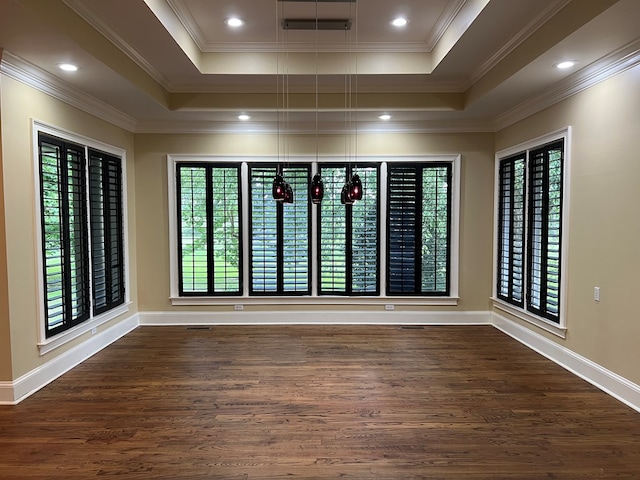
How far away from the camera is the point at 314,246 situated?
558cm

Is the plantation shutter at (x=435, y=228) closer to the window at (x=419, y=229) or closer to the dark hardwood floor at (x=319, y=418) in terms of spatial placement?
the window at (x=419, y=229)

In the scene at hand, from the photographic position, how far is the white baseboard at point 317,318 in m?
5.57

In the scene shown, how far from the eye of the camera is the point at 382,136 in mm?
5477

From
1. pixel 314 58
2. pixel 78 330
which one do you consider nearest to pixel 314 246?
pixel 314 58

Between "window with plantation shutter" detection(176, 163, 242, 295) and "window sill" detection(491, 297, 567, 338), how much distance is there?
368 centimetres

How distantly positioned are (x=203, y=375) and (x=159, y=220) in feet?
8.60

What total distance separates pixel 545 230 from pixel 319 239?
2834 mm

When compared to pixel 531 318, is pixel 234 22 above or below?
above

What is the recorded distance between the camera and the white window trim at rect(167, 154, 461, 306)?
5.47 metres

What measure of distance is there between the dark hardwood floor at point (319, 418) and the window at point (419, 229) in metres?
1.26

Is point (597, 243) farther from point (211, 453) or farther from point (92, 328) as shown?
point (92, 328)

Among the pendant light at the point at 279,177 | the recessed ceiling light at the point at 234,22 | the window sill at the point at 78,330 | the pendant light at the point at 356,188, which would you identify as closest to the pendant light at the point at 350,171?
the pendant light at the point at 356,188

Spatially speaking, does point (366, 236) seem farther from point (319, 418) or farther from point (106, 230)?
point (106, 230)

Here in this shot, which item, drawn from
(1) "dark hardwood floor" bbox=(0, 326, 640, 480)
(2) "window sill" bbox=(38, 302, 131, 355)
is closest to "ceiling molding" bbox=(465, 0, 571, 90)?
(1) "dark hardwood floor" bbox=(0, 326, 640, 480)
